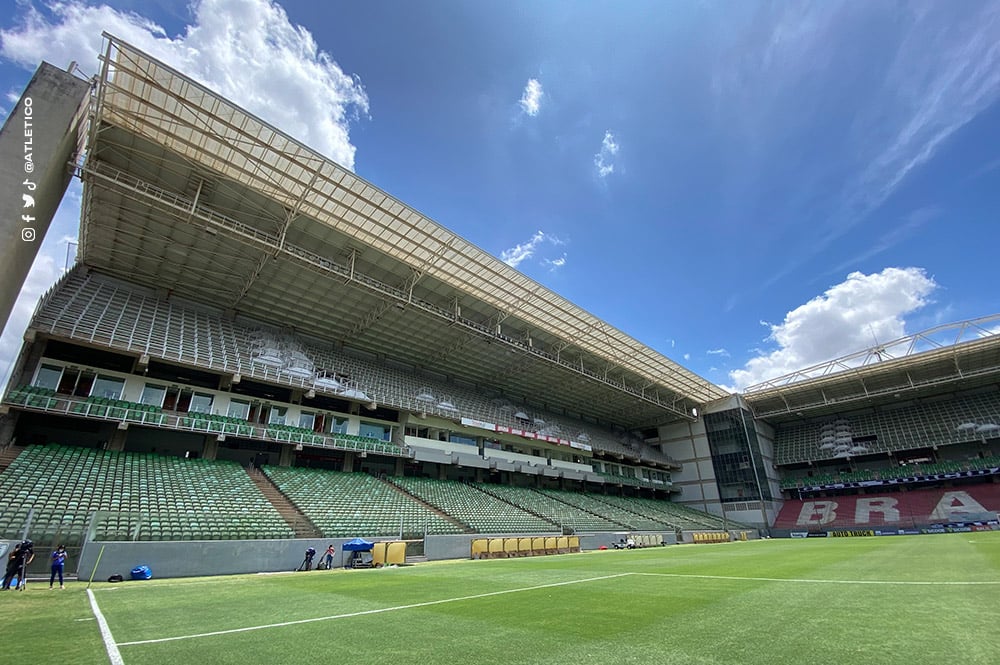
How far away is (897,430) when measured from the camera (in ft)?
155

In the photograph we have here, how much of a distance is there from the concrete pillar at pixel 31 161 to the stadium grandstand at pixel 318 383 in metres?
1.47

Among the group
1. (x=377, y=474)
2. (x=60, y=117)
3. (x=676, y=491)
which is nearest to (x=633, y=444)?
(x=676, y=491)

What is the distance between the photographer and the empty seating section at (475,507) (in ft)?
87.5

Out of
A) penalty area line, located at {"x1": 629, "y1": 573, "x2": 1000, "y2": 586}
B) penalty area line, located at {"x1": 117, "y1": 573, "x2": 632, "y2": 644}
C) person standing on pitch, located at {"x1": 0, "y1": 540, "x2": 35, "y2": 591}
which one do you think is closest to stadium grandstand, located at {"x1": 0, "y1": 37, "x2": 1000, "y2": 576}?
person standing on pitch, located at {"x1": 0, "y1": 540, "x2": 35, "y2": 591}

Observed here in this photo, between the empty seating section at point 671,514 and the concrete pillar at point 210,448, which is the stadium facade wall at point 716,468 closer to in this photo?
the empty seating section at point 671,514

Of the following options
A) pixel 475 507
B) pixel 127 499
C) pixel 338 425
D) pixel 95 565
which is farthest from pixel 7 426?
pixel 475 507

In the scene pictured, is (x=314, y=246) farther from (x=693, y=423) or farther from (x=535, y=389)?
(x=693, y=423)

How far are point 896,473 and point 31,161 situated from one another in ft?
221

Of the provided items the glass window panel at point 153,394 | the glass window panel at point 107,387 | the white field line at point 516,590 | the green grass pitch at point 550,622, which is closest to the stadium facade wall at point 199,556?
the green grass pitch at point 550,622

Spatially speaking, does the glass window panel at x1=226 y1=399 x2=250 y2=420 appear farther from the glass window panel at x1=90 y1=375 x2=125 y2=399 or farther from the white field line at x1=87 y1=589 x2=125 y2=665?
the white field line at x1=87 y1=589 x2=125 y2=665

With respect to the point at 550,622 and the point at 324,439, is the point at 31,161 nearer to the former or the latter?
the point at 324,439

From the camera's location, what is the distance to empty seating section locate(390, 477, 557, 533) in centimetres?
2666

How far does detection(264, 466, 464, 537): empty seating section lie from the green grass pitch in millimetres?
10763

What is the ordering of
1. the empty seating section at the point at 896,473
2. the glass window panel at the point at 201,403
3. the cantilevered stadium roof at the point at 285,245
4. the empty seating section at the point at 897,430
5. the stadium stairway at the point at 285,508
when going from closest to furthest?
the cantilevered stadium roof at the point at 285,245 < the stadium stairway at the point at 285,508 < the glass window panel at the point at 201,403 < the empty seating section at the point at 896,473 < the empty seating section at the point at 897,430
